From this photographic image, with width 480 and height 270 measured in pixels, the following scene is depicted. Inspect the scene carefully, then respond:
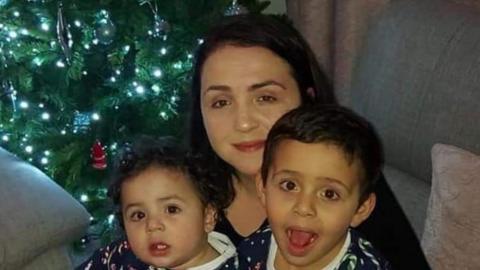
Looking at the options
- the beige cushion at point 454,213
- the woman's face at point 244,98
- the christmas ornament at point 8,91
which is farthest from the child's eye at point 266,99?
the christmas ornament at point 8,91

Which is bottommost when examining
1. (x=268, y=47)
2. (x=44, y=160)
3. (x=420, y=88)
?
(x=44, y=160)

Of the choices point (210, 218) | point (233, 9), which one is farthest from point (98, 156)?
point (210, 218)

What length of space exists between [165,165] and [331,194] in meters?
0.35

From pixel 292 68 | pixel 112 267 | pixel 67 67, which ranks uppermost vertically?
pixel 292 68

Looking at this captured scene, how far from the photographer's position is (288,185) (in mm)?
1228

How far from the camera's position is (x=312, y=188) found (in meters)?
1.20

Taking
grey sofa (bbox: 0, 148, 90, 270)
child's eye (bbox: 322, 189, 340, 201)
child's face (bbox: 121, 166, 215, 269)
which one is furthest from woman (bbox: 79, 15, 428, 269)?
grey sofa (bbox: 0, 148, 90, 270)

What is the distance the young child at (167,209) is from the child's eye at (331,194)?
0.96ft

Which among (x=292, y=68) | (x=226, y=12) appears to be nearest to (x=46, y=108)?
(x=226, y=12)

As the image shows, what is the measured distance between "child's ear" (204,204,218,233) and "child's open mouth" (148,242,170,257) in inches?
3.9

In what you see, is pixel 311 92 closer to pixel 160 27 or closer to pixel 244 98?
pixel 244 98

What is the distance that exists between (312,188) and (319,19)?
4.73ft

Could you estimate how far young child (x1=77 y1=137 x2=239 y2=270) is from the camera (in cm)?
138

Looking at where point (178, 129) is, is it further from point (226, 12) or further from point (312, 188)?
point (312, 188)
